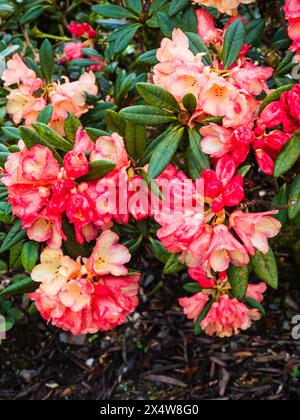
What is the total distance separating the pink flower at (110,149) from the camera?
128cm

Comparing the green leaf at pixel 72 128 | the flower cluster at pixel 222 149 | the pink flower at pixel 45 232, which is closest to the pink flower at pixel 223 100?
the flower cluster at pixel 222 149

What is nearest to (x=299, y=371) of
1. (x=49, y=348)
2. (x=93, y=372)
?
(x=93, y=372)

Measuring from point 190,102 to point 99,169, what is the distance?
242mm

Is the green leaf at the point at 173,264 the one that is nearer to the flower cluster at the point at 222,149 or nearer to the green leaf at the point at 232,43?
the flower cluster at the point at 222,149

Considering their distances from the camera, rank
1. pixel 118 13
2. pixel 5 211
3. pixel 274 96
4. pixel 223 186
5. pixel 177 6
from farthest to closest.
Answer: pixel 118 13, pixel 177 6, pixel 5 211, pixel 274 96, pixel 223 186

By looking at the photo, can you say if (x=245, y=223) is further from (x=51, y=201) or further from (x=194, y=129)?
(x=51, y=201)

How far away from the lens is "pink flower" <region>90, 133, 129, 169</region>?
4.19ft

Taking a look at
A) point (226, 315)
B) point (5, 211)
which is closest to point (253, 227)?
point (5, 211)

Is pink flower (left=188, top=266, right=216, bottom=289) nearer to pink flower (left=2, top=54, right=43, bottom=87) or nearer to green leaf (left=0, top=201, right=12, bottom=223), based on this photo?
green leaf (left=0, top=201, right=12, bottom=223)

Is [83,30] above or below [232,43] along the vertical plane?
below

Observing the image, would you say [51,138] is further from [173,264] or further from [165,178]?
[173,264]

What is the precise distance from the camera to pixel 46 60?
187 cm

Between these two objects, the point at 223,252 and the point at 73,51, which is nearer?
the point at 223,252

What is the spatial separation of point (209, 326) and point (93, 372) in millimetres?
721
